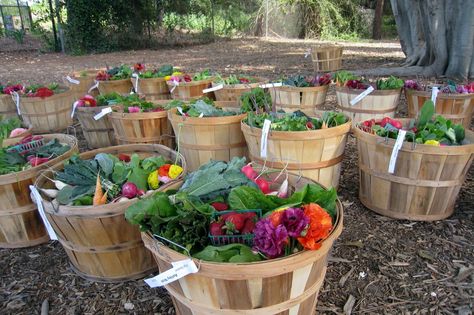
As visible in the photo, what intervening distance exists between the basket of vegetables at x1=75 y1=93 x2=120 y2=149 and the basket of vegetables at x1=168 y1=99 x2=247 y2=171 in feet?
4.90

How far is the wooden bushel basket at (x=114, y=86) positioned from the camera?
20.8 feet

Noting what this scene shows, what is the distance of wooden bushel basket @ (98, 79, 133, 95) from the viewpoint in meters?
6.33

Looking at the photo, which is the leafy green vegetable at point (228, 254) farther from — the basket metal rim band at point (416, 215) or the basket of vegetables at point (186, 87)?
the basket of vegetables at point (186, 87)

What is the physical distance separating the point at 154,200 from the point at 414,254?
2183 millimetres

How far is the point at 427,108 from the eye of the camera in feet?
11.5

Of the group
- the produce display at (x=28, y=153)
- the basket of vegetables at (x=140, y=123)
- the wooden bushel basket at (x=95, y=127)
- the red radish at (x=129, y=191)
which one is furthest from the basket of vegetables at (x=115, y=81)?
the red radish at (x=129, y=191)

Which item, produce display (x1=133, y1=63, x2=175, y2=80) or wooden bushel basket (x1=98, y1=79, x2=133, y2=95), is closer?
produce display (x1=133, y1=63, x2=175, y2=80)

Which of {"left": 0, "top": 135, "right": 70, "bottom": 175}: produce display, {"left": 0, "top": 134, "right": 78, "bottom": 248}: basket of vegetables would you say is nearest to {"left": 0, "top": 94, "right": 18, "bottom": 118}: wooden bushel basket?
{"left": 0, "top": 135, "right": 70, "bottom": 175}: produce display

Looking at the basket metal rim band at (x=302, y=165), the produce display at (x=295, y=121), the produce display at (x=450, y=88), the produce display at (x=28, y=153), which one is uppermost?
the produce display at (x=450, y=88)

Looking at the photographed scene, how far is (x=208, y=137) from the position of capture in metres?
3.65

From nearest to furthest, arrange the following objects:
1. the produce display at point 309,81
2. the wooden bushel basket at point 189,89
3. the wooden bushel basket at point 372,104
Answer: the wooden bushel basket at point 372,104, the produce display at point 309,81, the wooden bushel basket at point 189,89

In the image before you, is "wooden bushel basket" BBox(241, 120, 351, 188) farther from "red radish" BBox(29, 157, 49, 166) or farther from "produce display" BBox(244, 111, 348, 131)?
"red radish" BBox(29, 157, 49, 166)

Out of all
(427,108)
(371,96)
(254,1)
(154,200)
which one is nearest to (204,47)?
(254,1)

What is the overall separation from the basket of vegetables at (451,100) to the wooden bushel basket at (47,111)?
5024 millimetres
